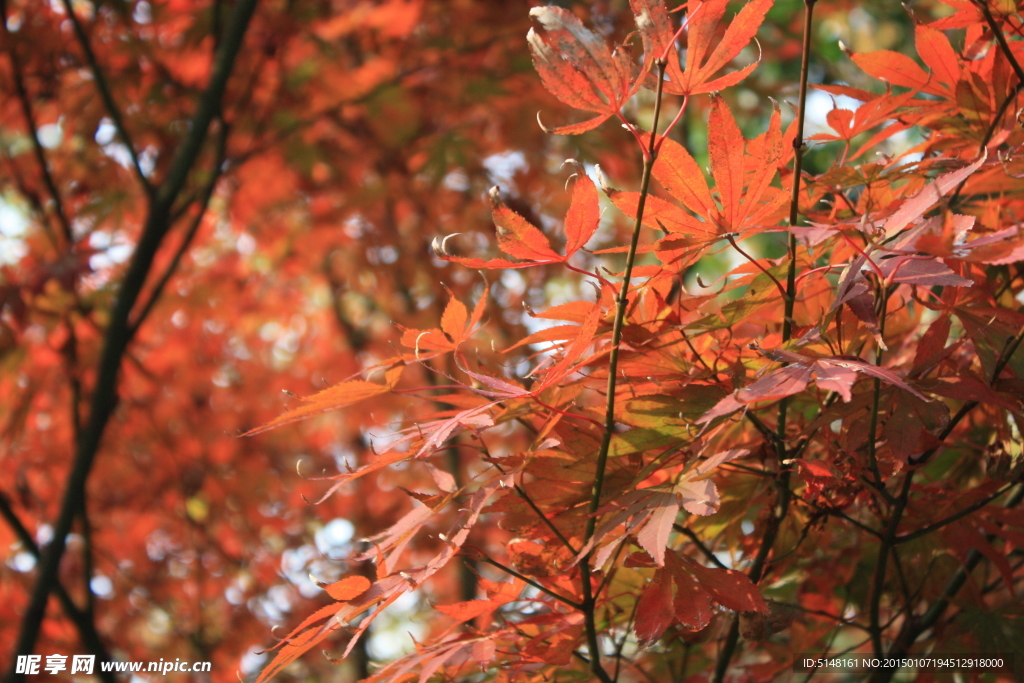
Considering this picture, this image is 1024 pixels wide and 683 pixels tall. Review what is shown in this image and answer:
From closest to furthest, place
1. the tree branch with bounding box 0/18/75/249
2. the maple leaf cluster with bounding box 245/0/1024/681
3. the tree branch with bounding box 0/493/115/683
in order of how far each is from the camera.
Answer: the maple leaf cluster with bounding box 245/0/1024/681 → the tree branch with bounding box 0/493/115/683 → the tree branch with bounding box 0/18/75/249

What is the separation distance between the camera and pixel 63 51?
1.57 meters

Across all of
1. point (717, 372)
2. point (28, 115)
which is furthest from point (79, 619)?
point (717, 372)

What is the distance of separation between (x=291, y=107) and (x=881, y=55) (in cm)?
169

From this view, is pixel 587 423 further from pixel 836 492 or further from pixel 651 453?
pixel 836 492

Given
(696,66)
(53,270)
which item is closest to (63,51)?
(53,270)

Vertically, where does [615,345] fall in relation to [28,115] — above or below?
below

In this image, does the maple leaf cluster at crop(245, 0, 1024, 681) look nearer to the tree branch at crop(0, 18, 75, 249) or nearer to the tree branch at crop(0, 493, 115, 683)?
the tree branch at crop(0, 493, 115, 683)

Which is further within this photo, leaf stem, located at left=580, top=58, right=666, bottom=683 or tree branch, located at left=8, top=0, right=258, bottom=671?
tree branch, located at left=8, top=0, right=258, bottom=671

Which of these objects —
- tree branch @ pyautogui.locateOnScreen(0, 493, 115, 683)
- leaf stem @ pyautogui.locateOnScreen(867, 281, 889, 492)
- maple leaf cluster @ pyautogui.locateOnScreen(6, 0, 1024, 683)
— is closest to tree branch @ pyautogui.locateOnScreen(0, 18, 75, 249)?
maple leaf cluster @ pyautogui.locateOnScreen(6, 0, 1024, 683)

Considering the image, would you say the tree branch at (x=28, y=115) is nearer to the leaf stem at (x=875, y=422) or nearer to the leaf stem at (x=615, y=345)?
the leaf stem at (x=615, y=345)

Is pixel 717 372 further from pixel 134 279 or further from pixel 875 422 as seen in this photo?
pixel 134 279

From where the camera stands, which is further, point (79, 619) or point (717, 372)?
point (79, 619)

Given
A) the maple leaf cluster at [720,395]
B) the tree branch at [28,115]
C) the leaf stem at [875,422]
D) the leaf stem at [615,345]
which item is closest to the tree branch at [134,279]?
the maple leaf cluster at [720,395]

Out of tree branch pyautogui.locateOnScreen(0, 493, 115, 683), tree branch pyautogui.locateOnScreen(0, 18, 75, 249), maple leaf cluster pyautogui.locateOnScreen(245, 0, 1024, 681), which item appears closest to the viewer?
maple leaf cluster pyautogui.locateOnScreen(245, 0, 1024, 681)
